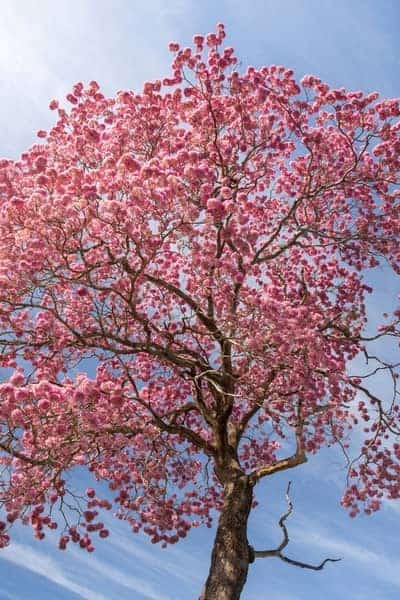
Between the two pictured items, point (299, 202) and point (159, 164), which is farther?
point (299, 202)

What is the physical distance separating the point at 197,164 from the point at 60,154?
166 inches

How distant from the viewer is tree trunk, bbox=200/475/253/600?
9.71 m

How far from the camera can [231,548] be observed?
398 inches

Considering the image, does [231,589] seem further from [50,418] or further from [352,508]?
[352,508]

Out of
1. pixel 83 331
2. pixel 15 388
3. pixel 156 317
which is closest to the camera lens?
pixel 15 388

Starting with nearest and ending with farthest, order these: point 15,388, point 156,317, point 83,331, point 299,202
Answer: point 15,388 < point 83,331 < point 299,202 < point 156,317

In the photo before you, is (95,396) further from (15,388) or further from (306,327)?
(306,327)

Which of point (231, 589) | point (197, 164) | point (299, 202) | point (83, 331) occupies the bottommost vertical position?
point (231, 589)

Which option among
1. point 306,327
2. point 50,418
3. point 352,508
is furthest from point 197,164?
point 352,508

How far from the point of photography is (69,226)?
349 inches

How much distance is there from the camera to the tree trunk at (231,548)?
9.71 m

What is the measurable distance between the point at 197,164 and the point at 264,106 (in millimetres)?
3565

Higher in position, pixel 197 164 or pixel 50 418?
pixel 197 164

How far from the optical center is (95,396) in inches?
369
